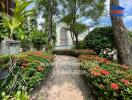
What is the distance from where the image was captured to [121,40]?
39.4 ft

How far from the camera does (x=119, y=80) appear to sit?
7.41 meters

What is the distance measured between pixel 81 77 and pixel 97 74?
8.47ft

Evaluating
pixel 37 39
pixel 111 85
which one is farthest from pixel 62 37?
pixel 111 85

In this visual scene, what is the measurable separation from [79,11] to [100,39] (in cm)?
1354

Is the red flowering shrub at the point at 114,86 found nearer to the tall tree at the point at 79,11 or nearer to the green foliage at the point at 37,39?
the green foliage at the point at 37,39

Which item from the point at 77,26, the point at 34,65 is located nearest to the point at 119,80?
the point at 34,65

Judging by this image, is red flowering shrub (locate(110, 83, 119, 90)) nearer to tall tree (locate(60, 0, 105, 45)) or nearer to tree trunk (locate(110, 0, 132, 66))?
tree trunk (locate(110, 0, 132, 66))

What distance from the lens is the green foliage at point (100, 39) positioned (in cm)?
1262

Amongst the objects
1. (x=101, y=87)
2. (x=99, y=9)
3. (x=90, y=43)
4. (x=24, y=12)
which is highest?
(x=99, y=9)

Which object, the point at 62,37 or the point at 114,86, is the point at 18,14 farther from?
the point at 62,37

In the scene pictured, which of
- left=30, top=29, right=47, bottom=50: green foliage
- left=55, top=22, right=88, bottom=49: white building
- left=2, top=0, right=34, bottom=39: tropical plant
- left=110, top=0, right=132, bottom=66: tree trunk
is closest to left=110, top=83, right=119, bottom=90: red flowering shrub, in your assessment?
left=2, top=0, right=34, bottom=39: tropical plant

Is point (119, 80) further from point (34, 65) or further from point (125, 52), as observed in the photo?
point (125, 52)

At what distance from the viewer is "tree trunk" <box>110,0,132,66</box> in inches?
468

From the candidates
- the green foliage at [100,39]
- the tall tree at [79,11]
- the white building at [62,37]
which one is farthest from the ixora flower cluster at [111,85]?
the white building at [62,37]
